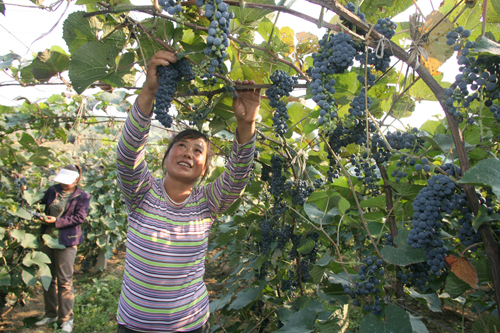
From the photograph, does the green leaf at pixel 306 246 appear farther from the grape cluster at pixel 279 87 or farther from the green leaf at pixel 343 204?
the grape cluster at pixel 279 87

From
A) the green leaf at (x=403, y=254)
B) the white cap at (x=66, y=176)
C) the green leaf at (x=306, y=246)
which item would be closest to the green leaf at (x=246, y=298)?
the green leaf at (x=306, y=246)

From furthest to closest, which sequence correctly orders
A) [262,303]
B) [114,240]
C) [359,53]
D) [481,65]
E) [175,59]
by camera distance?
[114,240] < [262,303] < [175,59] < [359,53] < [481,65]

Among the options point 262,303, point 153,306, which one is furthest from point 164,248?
point 262,303

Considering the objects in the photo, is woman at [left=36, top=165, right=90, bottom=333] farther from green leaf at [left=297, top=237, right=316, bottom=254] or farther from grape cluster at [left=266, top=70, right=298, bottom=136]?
grape cluster at [left=266, top=70, right=298, bottom=136]

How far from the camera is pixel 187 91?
1716mm

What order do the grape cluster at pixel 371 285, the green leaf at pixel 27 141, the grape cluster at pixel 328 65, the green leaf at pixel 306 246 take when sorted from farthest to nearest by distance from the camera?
1. the green leaf at pixel 27 141
2. the green leaf at pixel 306 246
3. the grape cluster at pixel 371 285
4. the grape cluster at pixel 328 65

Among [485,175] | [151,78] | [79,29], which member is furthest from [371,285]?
[79,29]

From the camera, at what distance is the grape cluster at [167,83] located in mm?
1305

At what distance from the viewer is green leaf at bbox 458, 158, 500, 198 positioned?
2.51 feet

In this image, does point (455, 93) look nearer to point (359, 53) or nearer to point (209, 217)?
point (359, 53)

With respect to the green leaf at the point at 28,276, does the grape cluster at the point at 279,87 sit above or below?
above

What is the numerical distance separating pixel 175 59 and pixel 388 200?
1.18 m

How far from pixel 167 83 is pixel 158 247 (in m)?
0.89

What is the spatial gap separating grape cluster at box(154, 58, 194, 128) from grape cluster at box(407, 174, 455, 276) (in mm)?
1087
